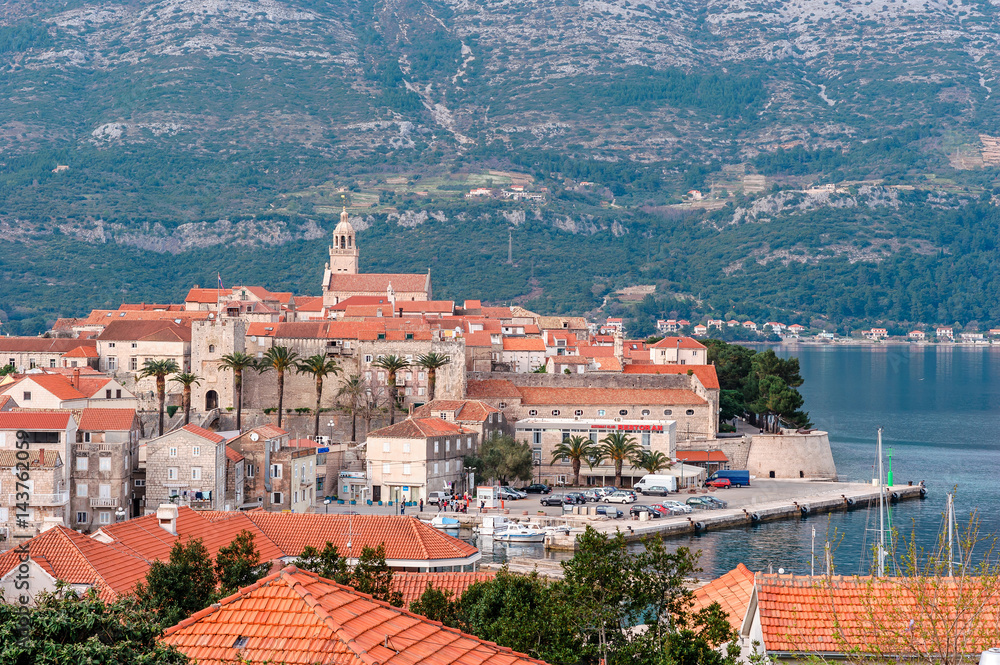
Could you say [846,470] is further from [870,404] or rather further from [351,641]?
[351,641]

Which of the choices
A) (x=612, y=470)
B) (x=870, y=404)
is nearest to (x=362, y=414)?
(x=612, y=470)

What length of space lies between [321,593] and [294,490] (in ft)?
136

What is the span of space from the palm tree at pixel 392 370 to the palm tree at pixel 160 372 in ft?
38.3

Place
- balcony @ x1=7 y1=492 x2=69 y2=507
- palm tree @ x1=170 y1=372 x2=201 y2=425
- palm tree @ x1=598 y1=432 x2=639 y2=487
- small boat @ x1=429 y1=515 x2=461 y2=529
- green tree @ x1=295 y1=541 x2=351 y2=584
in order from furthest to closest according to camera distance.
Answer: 1. palm tree @ x1=170 y1=372 x2=201 y2=425
2. palm tree @ x1=598 y1=432 x2=639 y2=487
3. small boat @ x1=429 y1=515 x2=461 y2=529
4. balcony @ x1=7 y1=492 x2=69 y2=507
5. green tree @ x1=295 y1=541 x2=351 y2=584

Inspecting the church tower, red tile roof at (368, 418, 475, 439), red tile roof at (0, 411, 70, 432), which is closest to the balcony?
red tile roof at (0, 411, 70, 432)

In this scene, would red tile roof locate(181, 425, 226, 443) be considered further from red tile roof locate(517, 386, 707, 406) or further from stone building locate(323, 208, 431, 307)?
stone building locate(323, 208, 431, 307)

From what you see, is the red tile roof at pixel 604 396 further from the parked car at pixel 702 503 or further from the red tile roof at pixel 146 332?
the red tile roof at pixel 146 332

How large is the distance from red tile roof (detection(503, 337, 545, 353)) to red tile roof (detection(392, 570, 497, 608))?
56.2 metres

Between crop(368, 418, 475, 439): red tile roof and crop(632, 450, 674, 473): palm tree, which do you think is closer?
crop(368, 418, 475, 439): red tile roof

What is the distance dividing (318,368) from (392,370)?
4.01 m

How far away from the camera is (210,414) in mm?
67625

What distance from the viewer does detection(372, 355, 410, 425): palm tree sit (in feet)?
223

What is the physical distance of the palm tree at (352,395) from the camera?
2712 inches

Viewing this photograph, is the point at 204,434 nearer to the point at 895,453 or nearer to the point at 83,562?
the point at 83,562
